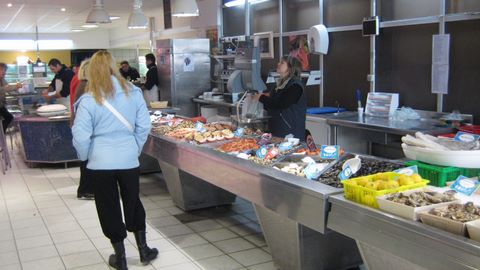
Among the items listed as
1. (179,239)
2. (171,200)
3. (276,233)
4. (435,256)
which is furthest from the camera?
(171,200)

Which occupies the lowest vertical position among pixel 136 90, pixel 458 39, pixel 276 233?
pixel 276 233

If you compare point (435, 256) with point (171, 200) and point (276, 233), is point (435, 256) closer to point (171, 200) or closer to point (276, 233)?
point (276, 233)

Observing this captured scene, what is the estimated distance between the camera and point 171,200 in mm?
5852

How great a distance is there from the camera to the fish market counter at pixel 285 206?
2.85 metres

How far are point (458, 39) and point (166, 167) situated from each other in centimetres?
336

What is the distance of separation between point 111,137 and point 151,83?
625 centimetres

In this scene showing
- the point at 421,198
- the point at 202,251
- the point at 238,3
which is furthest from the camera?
the point at 238,3

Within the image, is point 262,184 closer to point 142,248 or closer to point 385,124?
point 142,248

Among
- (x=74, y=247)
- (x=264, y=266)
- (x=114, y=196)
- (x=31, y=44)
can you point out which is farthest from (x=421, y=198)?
(x=31, y=44)

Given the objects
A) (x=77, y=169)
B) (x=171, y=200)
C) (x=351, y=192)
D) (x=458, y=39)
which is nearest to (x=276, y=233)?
(x=351, y=192)

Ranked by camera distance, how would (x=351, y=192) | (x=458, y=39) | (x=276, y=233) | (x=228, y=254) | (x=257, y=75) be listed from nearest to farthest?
(x=351, y=192) → (x=276, y=233) → (x=228, y=254) → (x=458, y=39) → (x=257, y=75)

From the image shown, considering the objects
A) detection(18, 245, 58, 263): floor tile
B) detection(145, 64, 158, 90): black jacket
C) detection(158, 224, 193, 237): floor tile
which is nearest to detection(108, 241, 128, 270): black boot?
detection(18, 245, 58, 263): floor tile

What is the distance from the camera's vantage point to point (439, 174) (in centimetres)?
280

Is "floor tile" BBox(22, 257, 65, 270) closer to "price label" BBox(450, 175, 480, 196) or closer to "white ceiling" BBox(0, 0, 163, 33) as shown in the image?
"price label" BBox(450, 175, 480, 196)
